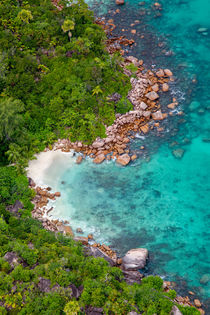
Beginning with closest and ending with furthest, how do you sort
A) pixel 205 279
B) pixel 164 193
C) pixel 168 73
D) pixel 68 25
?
pixel 205 279 → pixel 164 193 → pixel 68 25 → pixel 168 73

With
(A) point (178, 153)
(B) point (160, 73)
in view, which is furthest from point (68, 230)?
(B) point (160, 73)

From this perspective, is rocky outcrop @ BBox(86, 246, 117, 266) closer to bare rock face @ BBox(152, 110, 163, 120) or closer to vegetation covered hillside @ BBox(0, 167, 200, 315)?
vegetation covered hillside @ BBox(0, 167, 200, 315)

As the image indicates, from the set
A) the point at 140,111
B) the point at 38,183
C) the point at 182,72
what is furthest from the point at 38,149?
the point at 182,72

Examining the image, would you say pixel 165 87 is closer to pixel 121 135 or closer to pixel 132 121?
pixel 132 121

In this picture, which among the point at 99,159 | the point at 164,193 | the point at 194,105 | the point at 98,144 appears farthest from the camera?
the point at 194,105

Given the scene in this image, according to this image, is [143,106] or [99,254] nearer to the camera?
[99,254]

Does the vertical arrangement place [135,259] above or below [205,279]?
above

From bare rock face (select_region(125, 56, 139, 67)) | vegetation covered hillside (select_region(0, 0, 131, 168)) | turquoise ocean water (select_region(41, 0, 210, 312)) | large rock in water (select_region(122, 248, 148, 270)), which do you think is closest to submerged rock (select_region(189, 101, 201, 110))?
turquoise ocean water (select_region(41, 0, 210, 312))
